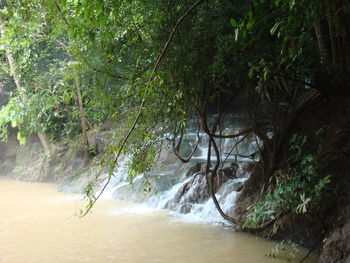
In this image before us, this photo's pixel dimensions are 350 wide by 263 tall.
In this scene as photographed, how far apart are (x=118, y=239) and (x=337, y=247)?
118 inches

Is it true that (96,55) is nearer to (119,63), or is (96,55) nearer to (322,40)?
(119,63)

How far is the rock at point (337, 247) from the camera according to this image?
381 centimetres

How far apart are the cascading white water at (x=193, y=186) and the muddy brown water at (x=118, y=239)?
0.38 m

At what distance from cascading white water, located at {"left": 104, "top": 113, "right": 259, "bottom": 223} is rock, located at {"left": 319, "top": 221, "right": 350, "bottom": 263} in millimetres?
1993

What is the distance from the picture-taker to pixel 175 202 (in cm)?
711

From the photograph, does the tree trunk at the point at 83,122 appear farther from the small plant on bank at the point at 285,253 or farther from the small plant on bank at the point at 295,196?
the small plant on bank at the point at 295,196

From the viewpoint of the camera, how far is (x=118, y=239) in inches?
216

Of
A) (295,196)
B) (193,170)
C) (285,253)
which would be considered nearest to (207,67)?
(295,196)

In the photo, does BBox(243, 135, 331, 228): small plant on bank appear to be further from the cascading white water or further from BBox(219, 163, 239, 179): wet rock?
BBox(219, 163, 239, 179): wet rock

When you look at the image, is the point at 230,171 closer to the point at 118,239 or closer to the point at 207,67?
the point at 118,239

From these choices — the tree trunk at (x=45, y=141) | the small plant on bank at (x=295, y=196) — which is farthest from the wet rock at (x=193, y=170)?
the tree trunk at (x=45, y=141)

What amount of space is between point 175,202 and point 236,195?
4.67 feet

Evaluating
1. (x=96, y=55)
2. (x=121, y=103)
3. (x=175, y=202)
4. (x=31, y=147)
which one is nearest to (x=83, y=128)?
(x=31, y=147)

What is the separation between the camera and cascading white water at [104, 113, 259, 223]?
21.0 feet
